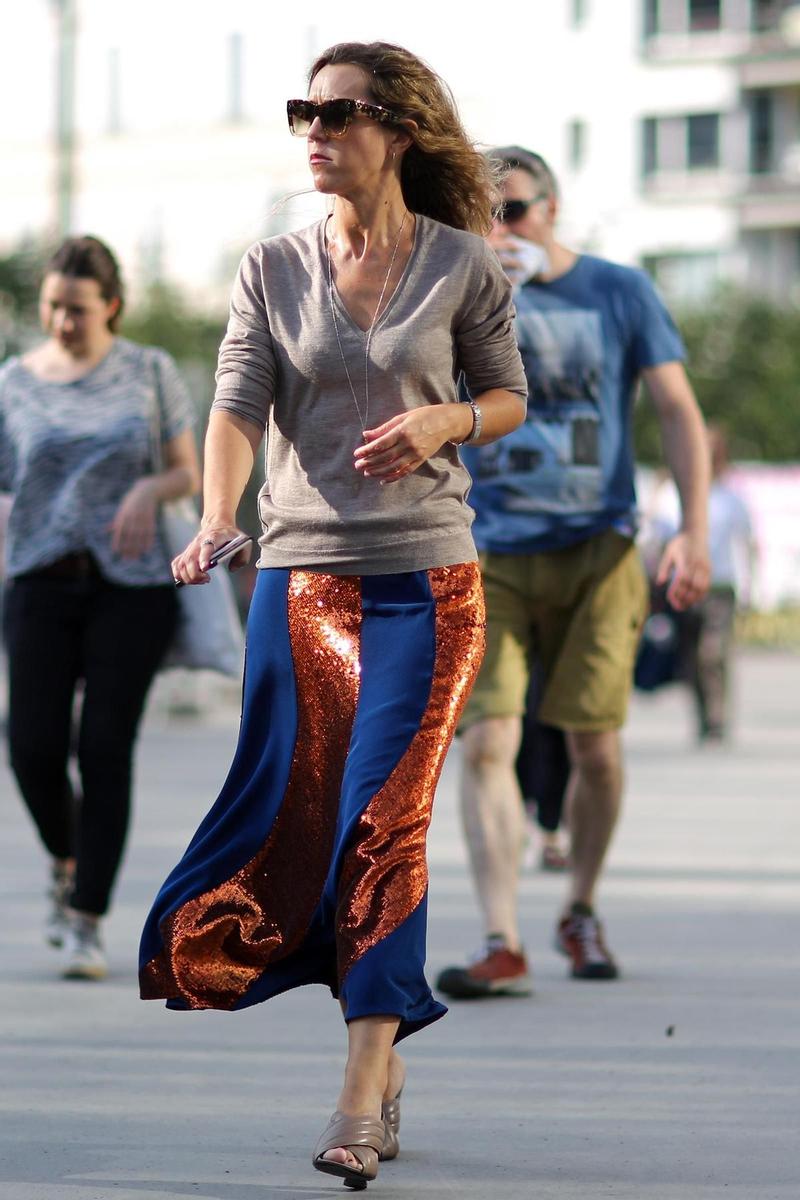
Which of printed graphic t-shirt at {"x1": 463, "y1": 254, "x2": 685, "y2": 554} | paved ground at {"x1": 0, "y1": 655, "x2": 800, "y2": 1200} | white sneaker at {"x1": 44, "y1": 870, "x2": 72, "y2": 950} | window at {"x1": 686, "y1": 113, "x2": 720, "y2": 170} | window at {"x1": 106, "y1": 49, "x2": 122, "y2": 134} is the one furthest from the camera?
window at {"x1": 106, "y1": 49, "x2": 122, "y2": 134}

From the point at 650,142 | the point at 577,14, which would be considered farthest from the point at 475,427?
the point at 577,14

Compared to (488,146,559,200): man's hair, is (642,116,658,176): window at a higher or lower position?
higher

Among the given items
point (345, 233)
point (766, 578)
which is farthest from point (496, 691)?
point (766, 578)

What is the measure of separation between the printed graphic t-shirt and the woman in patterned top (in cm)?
93

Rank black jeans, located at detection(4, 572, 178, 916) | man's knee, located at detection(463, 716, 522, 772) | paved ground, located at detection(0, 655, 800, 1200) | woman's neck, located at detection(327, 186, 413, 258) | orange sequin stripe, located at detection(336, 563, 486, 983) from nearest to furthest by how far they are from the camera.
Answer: orange sequin stripe, located at detection(336, 563, 486, 983)
paved ground, located at detection(0, 655, 800, 1200)
woman's neck, located at detection(327, 186, 413, 258)
man's knee, located at detection(463, 716, 522, 772)
black jeans, located at detection(4, 572, 178, 916)

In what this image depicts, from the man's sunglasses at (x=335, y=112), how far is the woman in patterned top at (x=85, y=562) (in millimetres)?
2231

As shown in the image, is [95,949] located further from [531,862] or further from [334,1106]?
[531,862]

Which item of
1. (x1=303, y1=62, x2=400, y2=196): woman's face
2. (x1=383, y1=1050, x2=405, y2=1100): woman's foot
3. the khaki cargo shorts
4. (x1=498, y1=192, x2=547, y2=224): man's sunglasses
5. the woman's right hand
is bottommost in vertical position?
→ (x1=383, y1=1050, x2=405, y2=1100): woman's foot

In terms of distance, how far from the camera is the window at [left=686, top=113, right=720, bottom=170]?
61.8 m

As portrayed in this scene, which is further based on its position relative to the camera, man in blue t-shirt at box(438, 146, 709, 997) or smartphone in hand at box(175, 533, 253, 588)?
man in blue t-shirt at box(438, 146, 709, 997)

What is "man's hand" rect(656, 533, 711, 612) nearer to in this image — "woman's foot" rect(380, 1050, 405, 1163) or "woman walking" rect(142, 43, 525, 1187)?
"woman walking" rect(142, 43, 525, 1187)

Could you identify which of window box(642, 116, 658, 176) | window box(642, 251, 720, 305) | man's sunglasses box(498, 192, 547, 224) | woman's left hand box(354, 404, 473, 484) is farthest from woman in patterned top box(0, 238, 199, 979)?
window box(642, 116, 658, 176)

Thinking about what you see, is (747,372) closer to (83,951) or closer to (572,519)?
(572,519)

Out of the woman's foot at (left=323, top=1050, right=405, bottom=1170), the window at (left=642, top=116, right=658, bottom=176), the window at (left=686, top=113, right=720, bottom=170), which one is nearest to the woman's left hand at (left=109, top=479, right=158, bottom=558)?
the woman's foot at (left=323, top=1050, right=405, bottom=1170)
